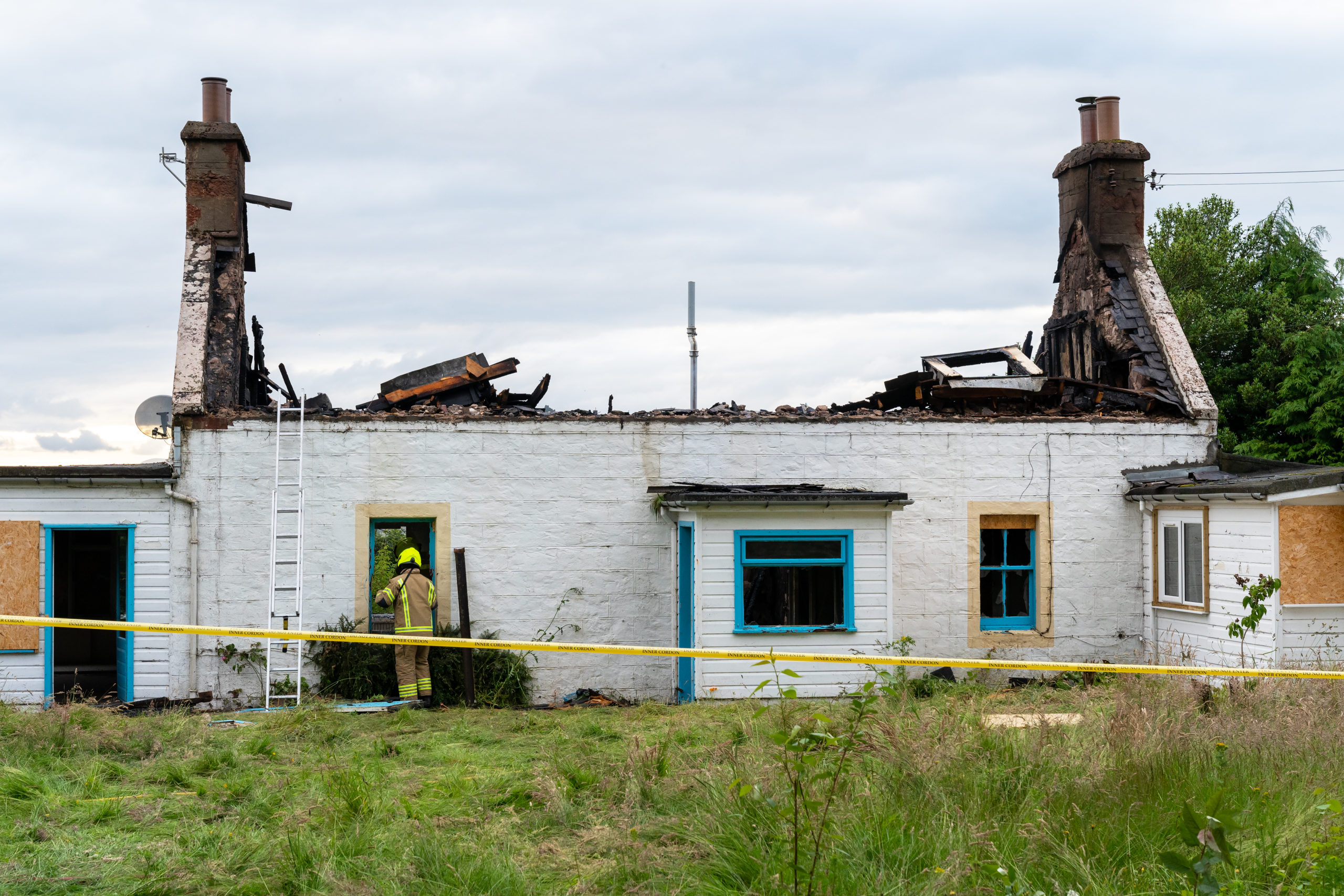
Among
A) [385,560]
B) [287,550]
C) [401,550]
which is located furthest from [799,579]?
[385,560]

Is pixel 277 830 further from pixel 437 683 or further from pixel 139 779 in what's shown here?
pixel 437 683

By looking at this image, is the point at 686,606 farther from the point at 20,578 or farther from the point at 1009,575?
the point at 20,578

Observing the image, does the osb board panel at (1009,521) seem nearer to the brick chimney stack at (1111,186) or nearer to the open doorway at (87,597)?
the brick chimney stack at (1111,186)

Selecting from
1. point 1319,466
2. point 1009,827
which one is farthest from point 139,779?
point 1319,466

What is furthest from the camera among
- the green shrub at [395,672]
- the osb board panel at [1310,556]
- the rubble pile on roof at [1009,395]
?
the rubble pile on roof at [1009,395]

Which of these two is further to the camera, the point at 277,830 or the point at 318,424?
the point at 318,424

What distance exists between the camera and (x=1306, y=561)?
1204 cm

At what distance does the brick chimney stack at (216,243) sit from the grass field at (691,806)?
248 inches

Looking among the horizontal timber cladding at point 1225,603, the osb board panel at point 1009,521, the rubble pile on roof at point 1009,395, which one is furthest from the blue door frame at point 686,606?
the horizontal timber cladding at point 1225,603

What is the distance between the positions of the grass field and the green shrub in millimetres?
3494

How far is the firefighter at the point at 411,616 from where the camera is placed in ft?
40.9

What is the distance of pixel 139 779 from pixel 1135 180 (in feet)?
53.7

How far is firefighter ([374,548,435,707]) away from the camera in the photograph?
12477 millimetres

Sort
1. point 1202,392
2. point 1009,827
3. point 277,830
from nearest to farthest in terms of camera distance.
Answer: point 1009,827 → point 277,830 → point 1202,392
